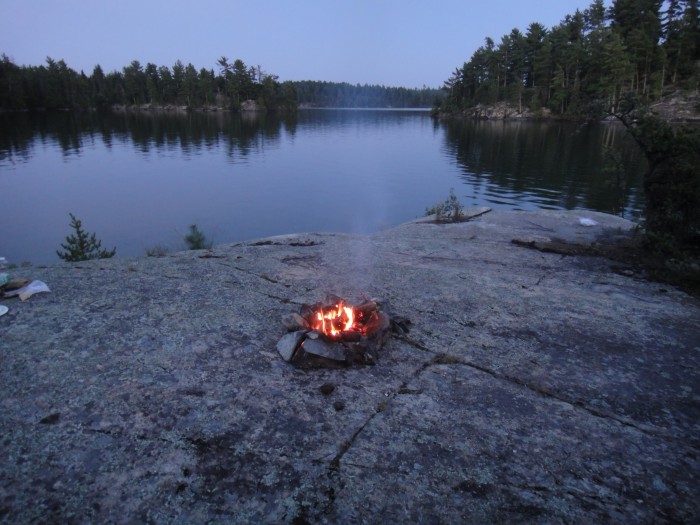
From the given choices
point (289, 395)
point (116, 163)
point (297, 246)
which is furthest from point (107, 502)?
point (116, 163)

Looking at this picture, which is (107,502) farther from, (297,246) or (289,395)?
(297,246)

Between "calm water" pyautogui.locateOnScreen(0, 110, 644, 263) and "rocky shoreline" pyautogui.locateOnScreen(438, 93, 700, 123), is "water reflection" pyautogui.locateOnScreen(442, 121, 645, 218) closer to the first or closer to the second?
"calm water" pyautogui.locateOnScreen(0, 110, 644, 263)

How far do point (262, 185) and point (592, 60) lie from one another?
Result: 4136 inches

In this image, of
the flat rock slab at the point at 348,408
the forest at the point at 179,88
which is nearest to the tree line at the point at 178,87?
the forest at the point at 179,88

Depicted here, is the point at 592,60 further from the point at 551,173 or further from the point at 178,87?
the point at 178,87

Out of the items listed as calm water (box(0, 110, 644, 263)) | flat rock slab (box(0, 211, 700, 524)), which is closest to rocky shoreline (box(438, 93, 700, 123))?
calm water (box(0, 110, 644, 263))

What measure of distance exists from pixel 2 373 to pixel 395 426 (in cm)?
566

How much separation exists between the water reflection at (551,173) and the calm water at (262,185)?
13cm

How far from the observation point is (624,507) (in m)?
4.06

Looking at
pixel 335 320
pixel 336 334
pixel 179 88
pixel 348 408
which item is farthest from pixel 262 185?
pixel 179 88

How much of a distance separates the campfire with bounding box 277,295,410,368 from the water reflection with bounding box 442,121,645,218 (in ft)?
46.3

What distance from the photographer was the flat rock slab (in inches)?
161

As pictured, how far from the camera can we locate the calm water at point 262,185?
28469 mm

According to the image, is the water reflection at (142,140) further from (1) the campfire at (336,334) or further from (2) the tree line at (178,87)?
(2) the tree line at (178,87)
